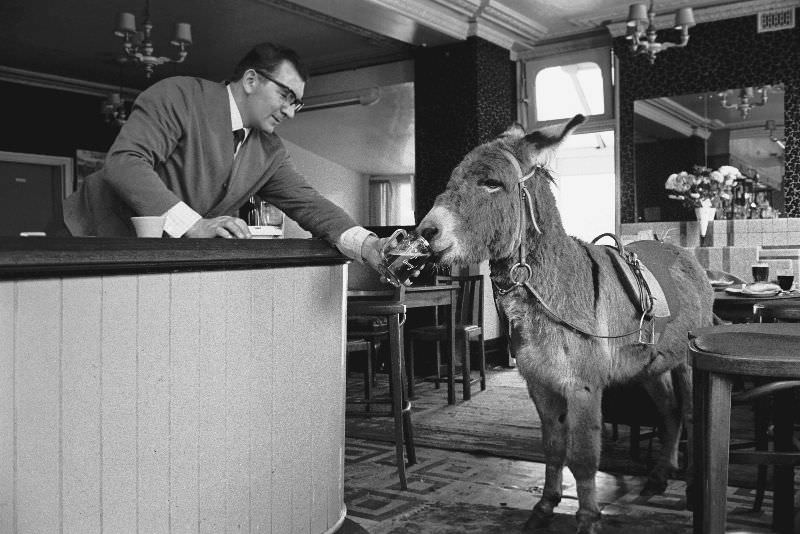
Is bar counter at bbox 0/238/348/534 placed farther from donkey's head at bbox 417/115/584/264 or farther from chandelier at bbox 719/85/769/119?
chandelier at bbox 719/85/769/119

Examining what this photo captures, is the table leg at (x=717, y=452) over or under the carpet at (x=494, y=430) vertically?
over

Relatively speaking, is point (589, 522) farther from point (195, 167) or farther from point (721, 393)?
point (195, 167)

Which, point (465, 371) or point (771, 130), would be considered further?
point (771, 130)

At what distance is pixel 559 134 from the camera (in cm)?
223

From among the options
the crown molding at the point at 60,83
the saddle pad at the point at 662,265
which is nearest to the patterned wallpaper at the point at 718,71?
the saddle pad at the point at 662,265

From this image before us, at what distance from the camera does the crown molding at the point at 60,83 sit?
9.16 m

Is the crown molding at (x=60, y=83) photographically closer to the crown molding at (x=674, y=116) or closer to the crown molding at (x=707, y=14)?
the crown molding at (x=707, y=14)

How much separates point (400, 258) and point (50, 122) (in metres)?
9.21

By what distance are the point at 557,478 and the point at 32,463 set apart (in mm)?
1869

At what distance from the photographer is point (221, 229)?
1880 mm

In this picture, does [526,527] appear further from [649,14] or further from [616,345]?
[649,14]

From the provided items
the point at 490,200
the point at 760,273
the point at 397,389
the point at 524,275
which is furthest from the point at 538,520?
the point at 760,273

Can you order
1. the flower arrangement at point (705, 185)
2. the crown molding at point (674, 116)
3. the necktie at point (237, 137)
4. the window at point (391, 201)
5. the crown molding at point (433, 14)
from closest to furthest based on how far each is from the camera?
the necktie at point (237, 137) → the crown molding at point (433, 14) → the flower arrangement at point (705, 185) → the crown molding at point (674, 116) → the window at point (391, 201)

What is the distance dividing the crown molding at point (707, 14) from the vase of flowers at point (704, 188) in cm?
135
